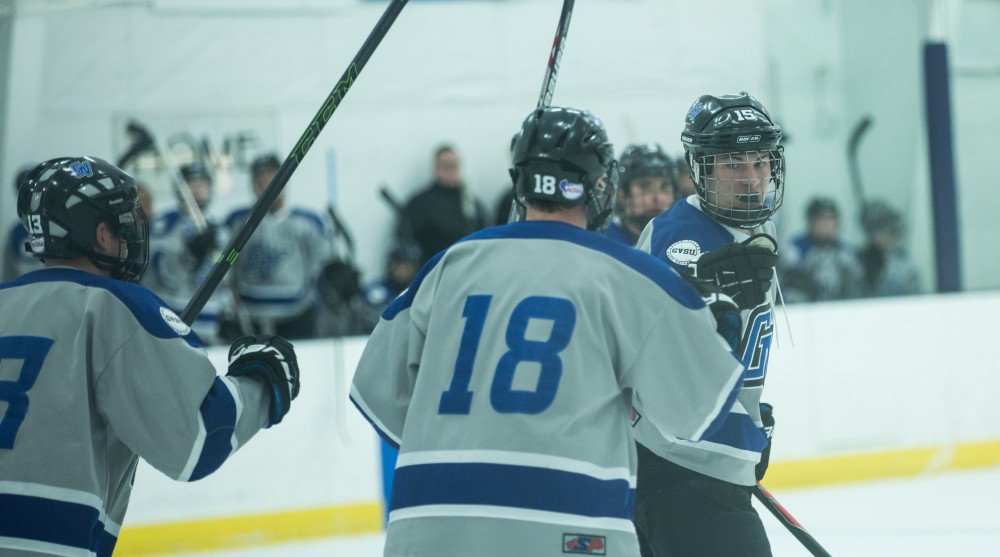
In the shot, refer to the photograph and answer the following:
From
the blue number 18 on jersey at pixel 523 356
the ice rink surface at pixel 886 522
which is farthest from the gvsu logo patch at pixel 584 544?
the ice rink surface at pixel 886 522

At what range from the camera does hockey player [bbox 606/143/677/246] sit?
3852 millimetres

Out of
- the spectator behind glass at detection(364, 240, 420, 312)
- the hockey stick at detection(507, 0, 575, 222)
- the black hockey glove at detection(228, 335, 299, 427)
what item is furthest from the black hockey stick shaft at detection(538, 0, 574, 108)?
the spectator behind glass at detection(364, 240, 420, 312)

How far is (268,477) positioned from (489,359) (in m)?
3.41

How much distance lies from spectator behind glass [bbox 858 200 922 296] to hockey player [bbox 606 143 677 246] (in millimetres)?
3917

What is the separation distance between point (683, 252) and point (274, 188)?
2.84ft

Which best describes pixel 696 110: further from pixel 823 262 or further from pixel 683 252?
pixel 823 262

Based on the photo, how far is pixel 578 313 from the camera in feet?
6.26

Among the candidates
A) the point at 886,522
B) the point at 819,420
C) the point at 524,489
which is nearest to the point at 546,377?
the point at 524,489

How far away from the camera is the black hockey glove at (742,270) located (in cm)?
229

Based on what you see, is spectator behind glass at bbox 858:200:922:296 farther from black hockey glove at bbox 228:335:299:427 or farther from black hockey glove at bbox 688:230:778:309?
black hockey glove at bbox 228:335:299:427

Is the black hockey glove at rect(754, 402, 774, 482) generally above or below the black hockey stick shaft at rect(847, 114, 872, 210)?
below

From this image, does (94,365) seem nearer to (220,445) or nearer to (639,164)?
(220,445)

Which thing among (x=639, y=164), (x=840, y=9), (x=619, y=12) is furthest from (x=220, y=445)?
(x=840, y=9)

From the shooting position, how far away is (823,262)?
23.9ft
